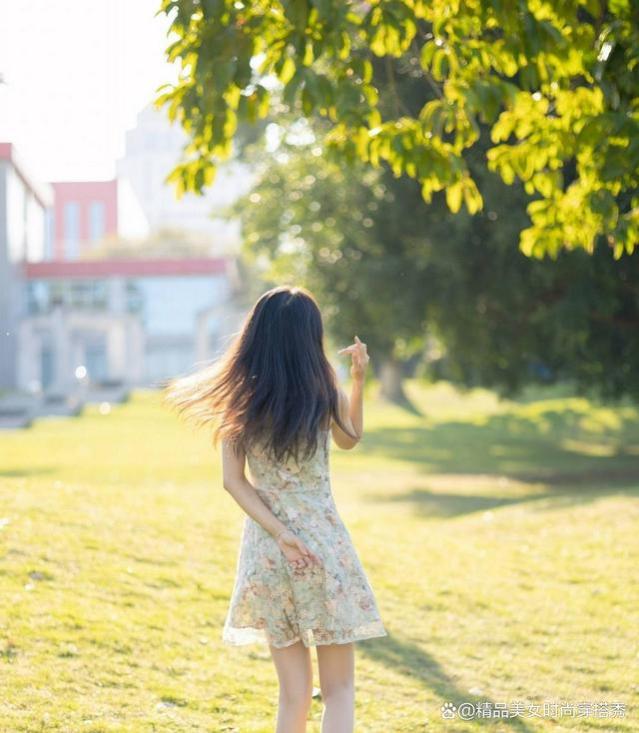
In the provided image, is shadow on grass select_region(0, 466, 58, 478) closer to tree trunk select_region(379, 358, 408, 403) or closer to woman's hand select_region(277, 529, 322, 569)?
woman's hand select_region(277, 529, 322, 569)

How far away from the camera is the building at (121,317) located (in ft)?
186

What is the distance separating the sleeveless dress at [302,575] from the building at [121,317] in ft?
163

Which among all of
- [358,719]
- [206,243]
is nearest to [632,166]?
[358,719]

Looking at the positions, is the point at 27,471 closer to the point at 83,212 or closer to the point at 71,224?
the point at 83,212

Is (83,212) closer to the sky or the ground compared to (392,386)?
closer to the sky

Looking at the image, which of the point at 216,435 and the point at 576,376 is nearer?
the point at 216,435

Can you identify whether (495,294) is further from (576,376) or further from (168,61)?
(168,61)

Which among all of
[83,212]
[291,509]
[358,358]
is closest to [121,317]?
[83,212]

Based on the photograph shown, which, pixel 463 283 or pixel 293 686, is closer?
pixel 293 686

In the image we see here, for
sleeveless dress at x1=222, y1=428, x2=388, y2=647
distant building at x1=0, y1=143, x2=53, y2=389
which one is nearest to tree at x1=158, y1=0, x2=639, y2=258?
sleeveless dress at x1=222, y1=428, x2=388, y2=647

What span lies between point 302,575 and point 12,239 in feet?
171

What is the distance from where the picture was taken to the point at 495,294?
64.0ft

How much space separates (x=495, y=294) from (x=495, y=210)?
2.19m

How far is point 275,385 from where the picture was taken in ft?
14.9
